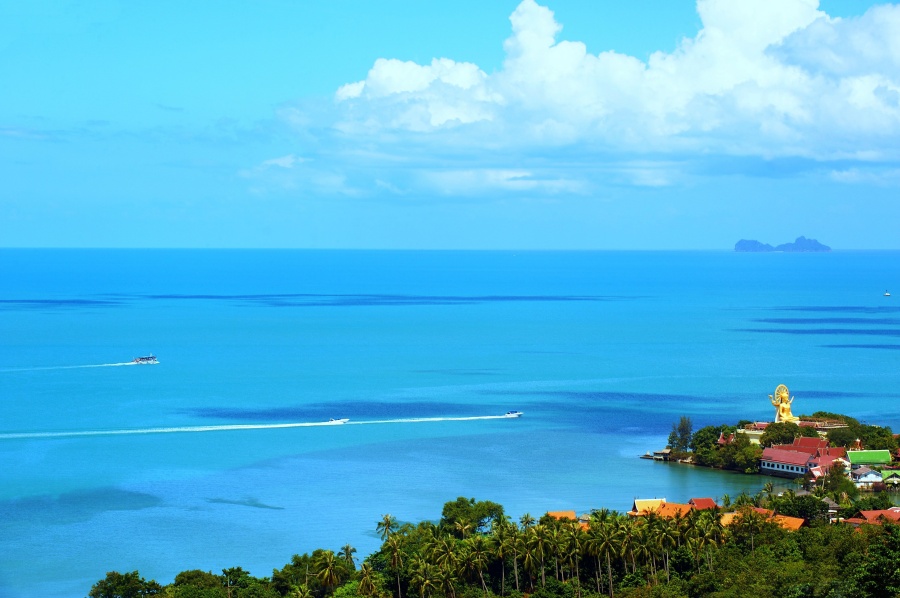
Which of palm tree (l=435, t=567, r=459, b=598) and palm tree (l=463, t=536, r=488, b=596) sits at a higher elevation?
palm tree (l=463, t=536, r=488, b=596)

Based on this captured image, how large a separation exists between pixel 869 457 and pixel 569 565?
76.3 ft

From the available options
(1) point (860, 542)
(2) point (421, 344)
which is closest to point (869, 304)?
(2) point (421, 344)

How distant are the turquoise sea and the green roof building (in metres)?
4.71

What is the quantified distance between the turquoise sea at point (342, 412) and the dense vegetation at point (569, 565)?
5.41 m

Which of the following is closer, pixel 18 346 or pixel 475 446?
pixel 475 446

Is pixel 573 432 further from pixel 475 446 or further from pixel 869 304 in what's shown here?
pixel 869 304

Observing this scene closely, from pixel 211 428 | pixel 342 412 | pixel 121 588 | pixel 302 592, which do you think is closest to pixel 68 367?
pixel 211 428

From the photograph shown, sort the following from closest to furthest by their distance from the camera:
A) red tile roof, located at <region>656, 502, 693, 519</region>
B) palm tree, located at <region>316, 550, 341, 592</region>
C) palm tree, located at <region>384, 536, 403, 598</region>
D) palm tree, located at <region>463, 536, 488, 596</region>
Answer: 1. palm tree, located at <region>316, 550, 341, 592</region>
2. palm tree, located at <region>384, 536, 403, 598</region>
3. palm tree, located at <region>463, 536, 488, 596</region>
4. red tile roof, located at <region>656, 502, 693, 519</region>

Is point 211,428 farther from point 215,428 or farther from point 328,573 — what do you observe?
point 328,573

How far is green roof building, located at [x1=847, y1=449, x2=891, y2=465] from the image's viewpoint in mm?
55156

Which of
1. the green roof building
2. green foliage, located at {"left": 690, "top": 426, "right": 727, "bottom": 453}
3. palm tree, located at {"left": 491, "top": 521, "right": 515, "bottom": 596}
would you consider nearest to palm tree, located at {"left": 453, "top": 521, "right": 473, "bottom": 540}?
palm tree, located at {"left": 491, "top": 521, "right": 515, "bottom": 596}

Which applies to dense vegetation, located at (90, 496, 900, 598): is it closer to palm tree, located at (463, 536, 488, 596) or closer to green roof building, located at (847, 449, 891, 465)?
palm tree, located at (463, 536, 488, 596)

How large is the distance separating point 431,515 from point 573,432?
19362 millimetres

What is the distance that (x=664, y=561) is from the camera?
37.6 meters
